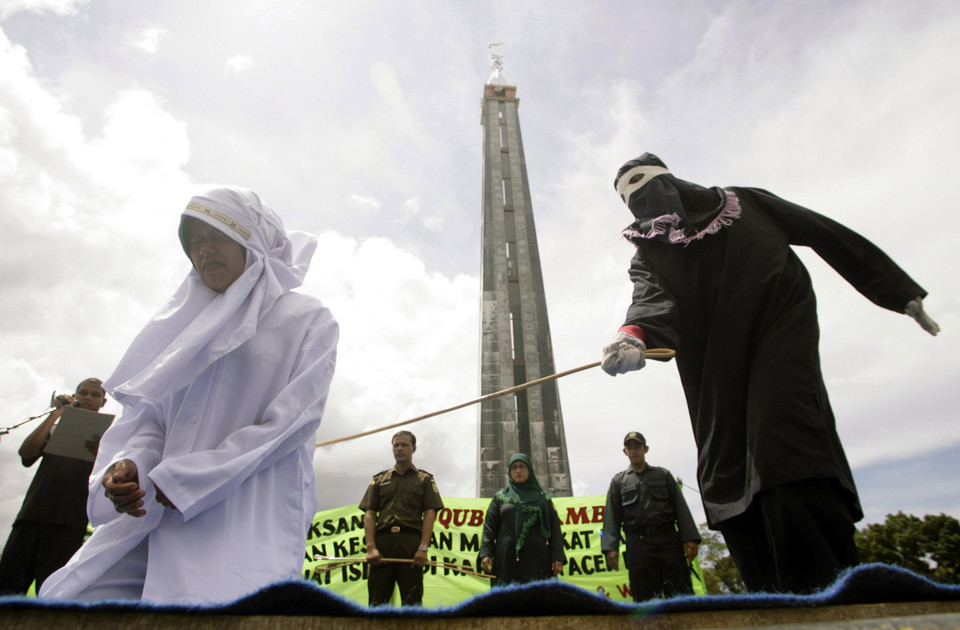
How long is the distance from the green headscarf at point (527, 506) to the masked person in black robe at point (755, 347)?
2725 mm

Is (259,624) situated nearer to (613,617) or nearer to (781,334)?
(613,617)

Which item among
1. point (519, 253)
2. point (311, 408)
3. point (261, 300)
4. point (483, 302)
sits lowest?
point (311, 408)

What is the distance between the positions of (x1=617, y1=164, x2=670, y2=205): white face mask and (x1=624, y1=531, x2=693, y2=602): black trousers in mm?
2852

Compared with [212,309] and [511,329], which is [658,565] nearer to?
[212,309]

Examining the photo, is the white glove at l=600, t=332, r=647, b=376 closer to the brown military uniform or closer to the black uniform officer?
the black uniform officer

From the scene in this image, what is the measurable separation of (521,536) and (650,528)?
1.05 m

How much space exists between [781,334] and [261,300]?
178cm

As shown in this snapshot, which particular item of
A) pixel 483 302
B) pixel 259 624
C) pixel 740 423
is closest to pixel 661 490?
pixel 740 423

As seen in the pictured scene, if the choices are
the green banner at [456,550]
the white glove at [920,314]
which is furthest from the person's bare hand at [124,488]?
the green banner at [456,550]

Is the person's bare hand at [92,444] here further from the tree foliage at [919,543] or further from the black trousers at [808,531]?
the tree foliage at [919,543]

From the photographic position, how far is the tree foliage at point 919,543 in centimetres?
969

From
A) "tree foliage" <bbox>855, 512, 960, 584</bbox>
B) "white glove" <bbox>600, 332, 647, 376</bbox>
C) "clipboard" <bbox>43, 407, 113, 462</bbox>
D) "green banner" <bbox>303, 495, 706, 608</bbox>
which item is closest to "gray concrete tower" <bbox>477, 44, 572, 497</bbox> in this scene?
"tree foliage" <bbox>855, 512, 960, 584</bbox>

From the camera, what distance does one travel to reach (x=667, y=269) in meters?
2.19

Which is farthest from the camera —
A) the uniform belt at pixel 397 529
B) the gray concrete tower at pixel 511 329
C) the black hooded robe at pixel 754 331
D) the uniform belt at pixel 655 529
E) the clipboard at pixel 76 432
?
the gray concrete tower at pixel 511 329
